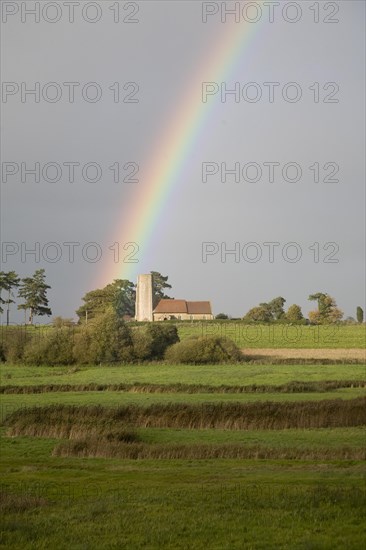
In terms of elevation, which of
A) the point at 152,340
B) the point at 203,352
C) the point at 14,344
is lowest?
the point at 203,352

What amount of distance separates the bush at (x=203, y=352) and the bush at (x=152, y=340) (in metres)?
1.96

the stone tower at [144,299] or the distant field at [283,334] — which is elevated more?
the stone tower at [144,299]

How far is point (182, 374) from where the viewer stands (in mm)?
66250

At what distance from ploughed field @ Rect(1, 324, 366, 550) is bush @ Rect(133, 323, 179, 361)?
32529mm

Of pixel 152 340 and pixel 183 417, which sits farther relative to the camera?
pixel 152 340

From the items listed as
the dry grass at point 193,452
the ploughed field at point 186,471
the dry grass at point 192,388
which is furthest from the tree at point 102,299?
the dry grass at point 193,452

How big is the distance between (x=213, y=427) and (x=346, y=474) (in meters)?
13.4

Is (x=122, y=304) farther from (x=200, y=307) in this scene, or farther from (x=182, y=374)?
(x=182, y=374)

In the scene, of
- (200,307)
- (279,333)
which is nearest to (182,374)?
(279,333)

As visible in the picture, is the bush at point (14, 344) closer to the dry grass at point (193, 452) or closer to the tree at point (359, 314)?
the dry grass at point (193, 452)

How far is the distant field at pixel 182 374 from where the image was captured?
60906 mm

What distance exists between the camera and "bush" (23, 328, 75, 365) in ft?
275

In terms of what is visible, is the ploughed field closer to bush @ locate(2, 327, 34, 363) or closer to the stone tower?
bush @ locate(2, 327, 34, 363)

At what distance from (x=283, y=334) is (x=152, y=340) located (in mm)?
34094
